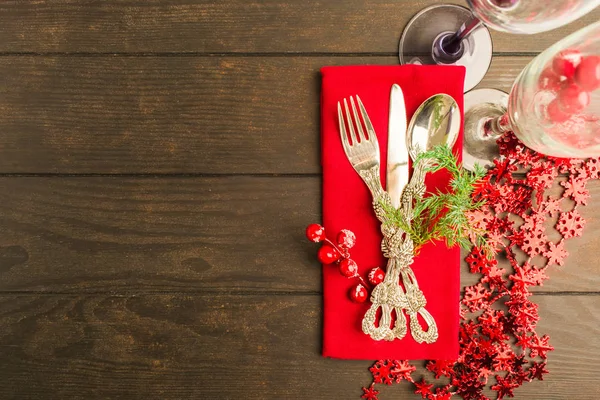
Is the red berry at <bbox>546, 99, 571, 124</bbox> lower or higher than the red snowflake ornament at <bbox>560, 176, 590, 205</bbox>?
higher

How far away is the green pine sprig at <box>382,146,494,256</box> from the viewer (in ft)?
1.79

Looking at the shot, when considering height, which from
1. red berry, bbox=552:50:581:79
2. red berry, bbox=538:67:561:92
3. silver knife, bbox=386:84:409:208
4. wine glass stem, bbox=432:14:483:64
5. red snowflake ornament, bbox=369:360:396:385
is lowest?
red snowflake ornament, bbox=369:360:396:385

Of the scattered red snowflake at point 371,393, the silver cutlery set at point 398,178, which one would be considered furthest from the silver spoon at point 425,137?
the scattered red snowflake at point 371,393

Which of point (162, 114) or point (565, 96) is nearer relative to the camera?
point (565, 96)

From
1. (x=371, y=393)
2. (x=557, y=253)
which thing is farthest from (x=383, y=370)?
(x=557, y=253)

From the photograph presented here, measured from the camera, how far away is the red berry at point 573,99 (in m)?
0.44

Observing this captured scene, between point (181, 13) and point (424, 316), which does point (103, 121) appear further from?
point (424, 316)

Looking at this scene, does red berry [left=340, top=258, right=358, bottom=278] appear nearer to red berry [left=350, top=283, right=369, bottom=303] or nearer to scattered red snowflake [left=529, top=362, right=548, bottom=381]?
red berry [left=350, top=283, right=369, bottom=303]

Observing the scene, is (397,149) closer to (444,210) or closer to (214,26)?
(444,210)

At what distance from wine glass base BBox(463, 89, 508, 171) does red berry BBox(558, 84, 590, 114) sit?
0.51ft

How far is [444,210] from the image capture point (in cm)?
57

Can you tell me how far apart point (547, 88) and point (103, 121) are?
0.52 metres

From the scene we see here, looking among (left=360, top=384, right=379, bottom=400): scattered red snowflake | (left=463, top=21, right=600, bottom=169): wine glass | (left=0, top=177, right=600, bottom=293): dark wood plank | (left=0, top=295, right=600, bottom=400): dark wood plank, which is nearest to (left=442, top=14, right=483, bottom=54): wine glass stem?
(left=463, top=21, right=600, bottom=169): wine glass

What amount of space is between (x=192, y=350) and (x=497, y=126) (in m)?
0.48
